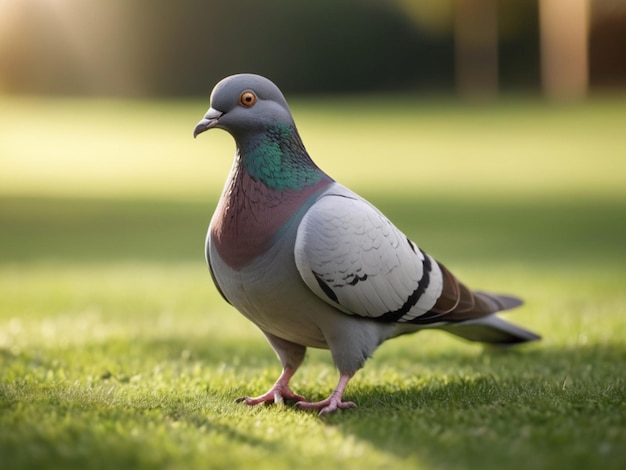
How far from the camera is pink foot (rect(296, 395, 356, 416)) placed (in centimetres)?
396

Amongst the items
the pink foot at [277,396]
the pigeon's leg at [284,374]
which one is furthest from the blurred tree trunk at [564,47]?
the pink foot at [277,396]

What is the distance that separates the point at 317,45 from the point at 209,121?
116 feet

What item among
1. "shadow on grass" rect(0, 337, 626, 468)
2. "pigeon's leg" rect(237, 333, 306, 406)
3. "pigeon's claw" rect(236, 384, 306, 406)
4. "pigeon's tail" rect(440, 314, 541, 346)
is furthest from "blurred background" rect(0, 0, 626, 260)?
"pigeon's claw" rect(236, 384, 306, 406)

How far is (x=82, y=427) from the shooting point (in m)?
3.42

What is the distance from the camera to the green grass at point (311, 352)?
10.9ft

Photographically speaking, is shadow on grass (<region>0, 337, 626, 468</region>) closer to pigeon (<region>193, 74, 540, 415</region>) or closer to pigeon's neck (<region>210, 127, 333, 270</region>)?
pigeon (<region>193, 74, 540, 415</region>)

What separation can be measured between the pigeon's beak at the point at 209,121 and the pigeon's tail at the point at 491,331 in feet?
5.25

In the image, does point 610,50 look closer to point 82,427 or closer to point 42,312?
point 42,312

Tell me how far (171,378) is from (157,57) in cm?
3764

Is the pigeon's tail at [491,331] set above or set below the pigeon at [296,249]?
below

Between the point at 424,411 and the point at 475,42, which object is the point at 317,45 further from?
the point at 424,411

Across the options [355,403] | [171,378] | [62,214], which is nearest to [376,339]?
[355,403]

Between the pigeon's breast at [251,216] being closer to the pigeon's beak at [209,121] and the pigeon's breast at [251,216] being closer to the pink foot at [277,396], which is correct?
the pigeon's beak at [209,121]

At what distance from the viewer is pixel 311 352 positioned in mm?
6422
